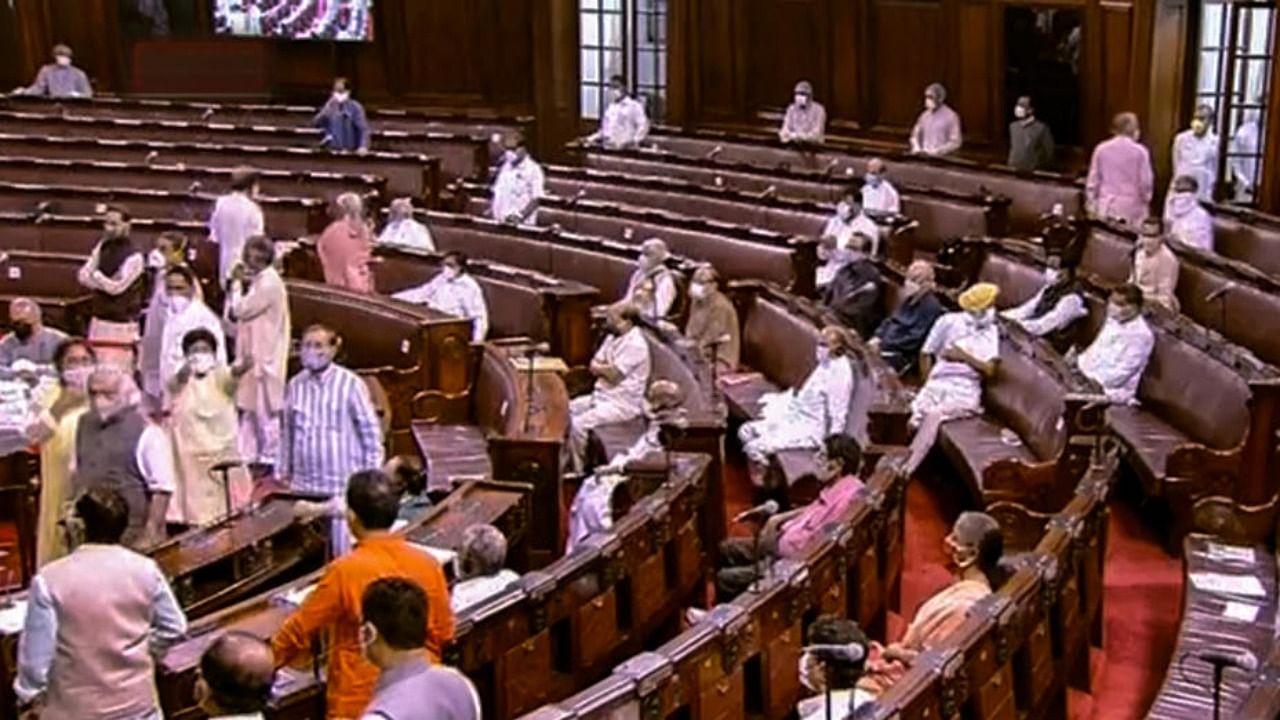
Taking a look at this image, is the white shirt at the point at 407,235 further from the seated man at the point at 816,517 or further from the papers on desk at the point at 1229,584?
the papers on desk at the point at 1229,584

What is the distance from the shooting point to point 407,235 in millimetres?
12367

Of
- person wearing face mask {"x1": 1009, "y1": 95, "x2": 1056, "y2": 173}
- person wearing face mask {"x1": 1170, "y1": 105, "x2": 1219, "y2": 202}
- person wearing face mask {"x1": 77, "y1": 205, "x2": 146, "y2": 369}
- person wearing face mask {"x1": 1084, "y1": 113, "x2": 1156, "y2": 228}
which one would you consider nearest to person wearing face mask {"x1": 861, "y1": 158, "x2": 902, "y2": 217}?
person wearing face mask {"x1": 1084, "y1": 113, "x2": 1156, "y2": 228}

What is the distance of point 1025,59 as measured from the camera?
15.6m

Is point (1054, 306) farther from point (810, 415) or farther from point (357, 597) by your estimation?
point (357, 597)

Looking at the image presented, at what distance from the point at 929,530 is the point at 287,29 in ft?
41.7

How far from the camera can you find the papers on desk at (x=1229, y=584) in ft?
20.9

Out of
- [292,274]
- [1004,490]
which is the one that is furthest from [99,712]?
[292,274]

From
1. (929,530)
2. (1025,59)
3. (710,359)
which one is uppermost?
(1025,59)

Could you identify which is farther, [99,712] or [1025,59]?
[1025,59]

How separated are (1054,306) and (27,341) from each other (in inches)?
213

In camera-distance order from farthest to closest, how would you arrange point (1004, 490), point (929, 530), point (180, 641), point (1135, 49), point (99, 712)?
point (1135, 49), point (929, 530), point (1004, 490), point (180, 641), point (99, 712)

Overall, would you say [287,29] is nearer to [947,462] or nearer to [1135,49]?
[1135,49]

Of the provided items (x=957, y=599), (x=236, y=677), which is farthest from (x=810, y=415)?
(x=236, y=677)

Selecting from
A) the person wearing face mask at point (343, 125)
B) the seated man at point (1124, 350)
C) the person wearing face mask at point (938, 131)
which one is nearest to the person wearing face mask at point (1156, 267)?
the seated man at point (1124, 350)
